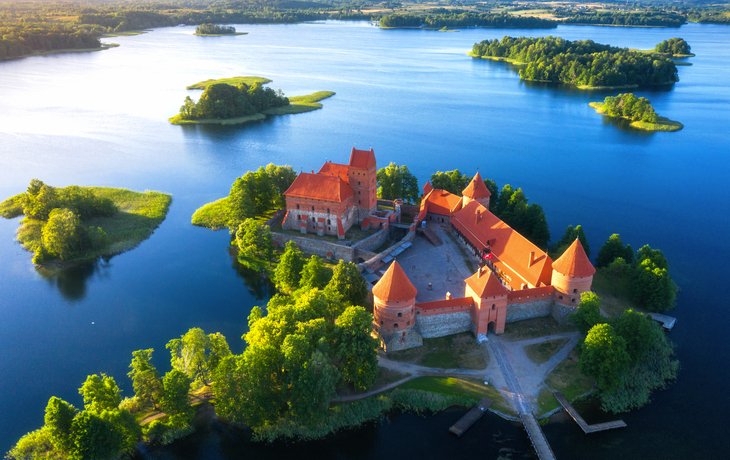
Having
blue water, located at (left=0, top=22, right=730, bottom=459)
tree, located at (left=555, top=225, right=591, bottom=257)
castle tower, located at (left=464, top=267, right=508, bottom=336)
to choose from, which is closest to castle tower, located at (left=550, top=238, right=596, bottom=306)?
castle tower, located at (left=464, top=267, right=508, bottom=336)

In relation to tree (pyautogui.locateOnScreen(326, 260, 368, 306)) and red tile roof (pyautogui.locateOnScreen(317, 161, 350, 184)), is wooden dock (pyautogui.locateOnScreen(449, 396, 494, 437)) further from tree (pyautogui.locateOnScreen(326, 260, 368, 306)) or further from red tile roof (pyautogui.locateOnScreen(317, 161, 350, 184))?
red tile roof (pyautogui.locateOnScreen(317, 161, 350, 184))

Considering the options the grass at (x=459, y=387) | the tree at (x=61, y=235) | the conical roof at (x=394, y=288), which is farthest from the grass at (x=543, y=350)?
the tree at (x=61, y=235)

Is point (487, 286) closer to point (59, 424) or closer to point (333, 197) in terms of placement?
point (333, 197)

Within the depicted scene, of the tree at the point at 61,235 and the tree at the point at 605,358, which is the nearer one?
the tree at the point at 605,358

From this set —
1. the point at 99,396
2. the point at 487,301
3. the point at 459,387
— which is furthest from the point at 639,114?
the point at 99,396

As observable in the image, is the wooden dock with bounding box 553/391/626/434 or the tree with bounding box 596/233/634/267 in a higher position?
the tree with bounding box 596/233/634/267

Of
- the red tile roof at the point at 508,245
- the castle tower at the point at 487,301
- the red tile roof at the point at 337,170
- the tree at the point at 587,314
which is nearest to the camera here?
the tree at the point at 587,314

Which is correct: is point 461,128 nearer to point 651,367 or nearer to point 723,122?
point 723,122

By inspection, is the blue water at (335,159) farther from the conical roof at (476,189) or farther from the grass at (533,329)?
the conical roof at (476,189)
